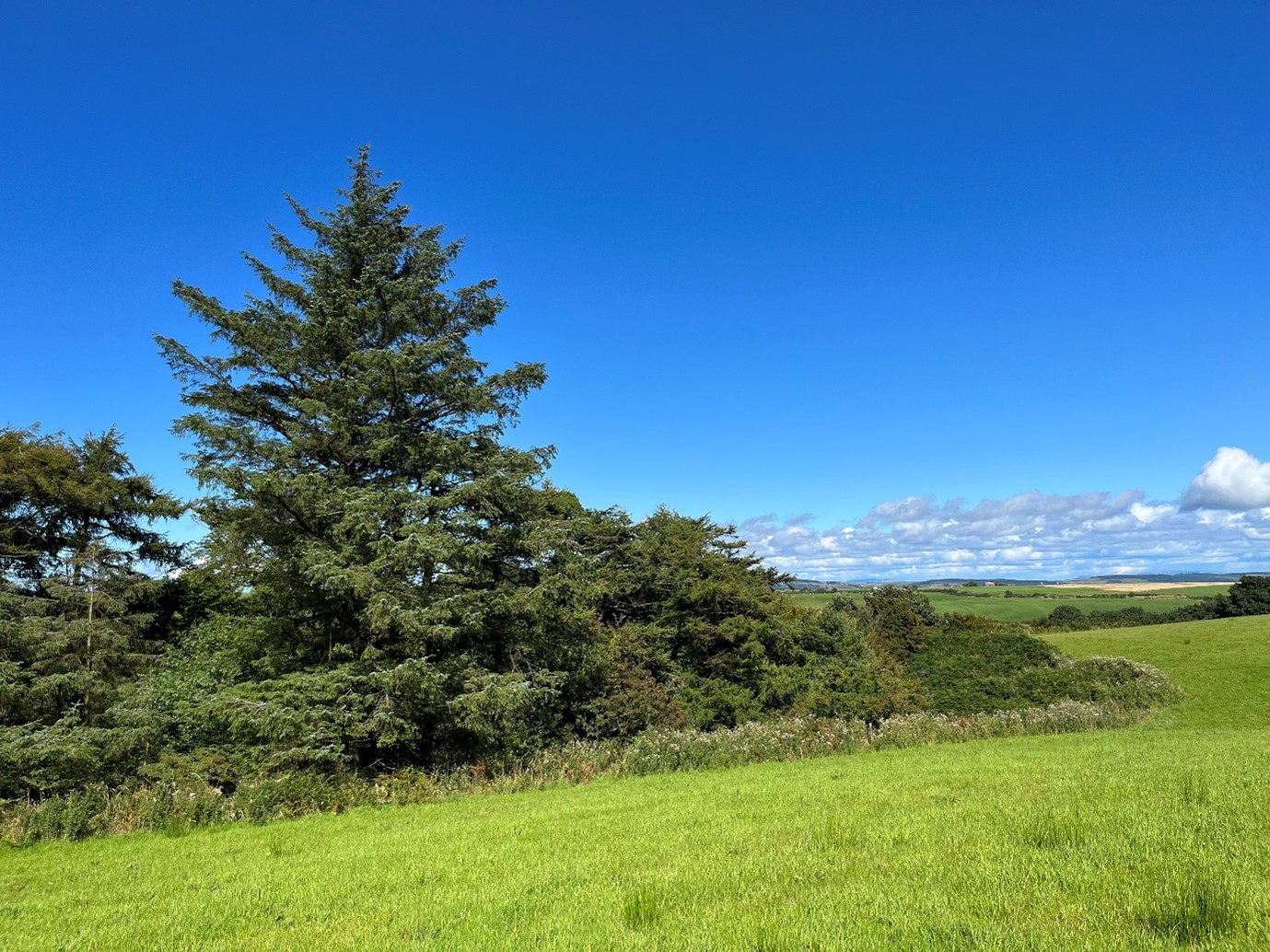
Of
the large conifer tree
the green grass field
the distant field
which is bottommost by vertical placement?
the distant field

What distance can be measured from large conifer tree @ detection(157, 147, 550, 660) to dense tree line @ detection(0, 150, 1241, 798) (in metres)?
0.06

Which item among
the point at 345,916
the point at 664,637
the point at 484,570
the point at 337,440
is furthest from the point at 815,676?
the point at 345,916

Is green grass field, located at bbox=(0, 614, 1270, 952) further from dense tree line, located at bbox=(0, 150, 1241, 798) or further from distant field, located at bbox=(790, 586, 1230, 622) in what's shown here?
distant field, located at bbox=(790, 586, 1230, 622)

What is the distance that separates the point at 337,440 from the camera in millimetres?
15391

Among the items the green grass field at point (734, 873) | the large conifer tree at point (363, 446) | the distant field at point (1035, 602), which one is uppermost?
the large conifer tree at point (363, 446)

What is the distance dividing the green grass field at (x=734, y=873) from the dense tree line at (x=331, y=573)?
389 centimetres

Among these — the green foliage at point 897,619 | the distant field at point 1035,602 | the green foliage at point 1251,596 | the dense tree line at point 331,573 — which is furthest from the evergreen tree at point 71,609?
the green foliage at point 1251,596

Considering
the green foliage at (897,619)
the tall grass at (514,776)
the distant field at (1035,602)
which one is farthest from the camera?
the distant field at (1035,602)

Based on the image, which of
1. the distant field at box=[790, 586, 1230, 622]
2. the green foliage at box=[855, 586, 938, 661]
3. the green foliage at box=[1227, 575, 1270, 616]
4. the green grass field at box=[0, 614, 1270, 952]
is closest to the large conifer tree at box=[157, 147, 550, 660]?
the green grass field at box=[0, 614, 1270, 952]

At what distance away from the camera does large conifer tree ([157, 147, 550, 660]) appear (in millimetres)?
13883

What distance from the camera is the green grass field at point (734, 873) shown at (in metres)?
3.65

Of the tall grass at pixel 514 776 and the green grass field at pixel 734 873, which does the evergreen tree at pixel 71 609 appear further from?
the green grass field at pixel 734 873

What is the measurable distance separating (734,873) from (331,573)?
10799 millimetres

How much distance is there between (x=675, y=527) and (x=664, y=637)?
512 cm
